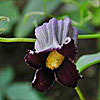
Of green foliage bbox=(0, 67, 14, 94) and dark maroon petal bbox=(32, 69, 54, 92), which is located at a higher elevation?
dark maroon petal bbox=(32, 69, 54, 92)

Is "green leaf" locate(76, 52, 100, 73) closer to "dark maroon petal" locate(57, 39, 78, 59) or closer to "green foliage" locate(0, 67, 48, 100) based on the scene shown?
"dark maroon petal" locate(57, 39, 78, 59)

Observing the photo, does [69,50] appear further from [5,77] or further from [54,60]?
[5,77]

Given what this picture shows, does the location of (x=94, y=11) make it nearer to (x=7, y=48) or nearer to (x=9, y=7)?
(x=9, y=7)

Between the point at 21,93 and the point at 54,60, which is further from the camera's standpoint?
the point at 21,93

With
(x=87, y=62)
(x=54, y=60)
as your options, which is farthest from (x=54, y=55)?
(x=87, y=62)

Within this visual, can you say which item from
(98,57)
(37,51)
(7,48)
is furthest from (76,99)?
(37,51)

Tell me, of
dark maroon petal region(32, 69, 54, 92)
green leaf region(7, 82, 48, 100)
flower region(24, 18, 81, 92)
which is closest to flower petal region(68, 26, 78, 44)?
flower region(24, 18, 81, 92)
